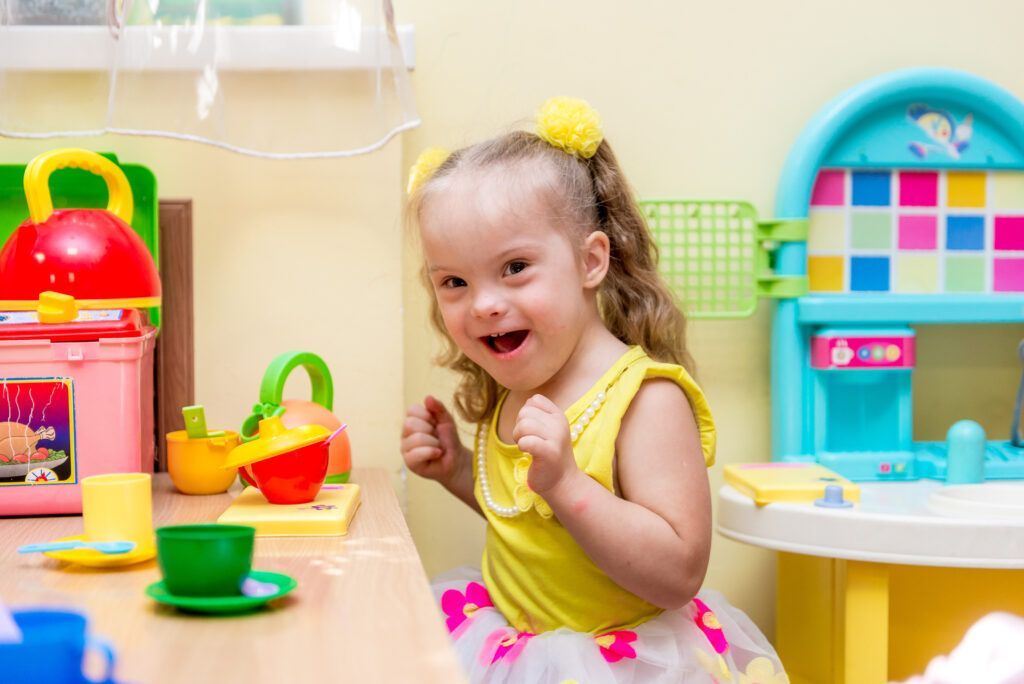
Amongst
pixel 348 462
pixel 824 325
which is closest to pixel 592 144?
pixel 348 462

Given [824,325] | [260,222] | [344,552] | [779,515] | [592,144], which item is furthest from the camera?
[824,325]

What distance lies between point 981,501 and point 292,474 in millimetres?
886

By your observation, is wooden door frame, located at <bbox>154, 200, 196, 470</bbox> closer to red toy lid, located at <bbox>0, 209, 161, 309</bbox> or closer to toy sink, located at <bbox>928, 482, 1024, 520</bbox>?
red toy lid, located at <bbox>0, 209, 161, 309</bbox>

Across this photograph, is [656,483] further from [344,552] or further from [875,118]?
[875,118]

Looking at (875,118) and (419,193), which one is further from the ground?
(875,118)

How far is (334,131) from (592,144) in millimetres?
361

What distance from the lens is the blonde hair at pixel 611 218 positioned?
45.9 inches

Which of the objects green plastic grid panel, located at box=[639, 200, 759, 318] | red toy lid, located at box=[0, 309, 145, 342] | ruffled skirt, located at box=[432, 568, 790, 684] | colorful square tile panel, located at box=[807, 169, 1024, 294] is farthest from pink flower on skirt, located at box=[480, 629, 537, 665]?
colorful square tile panel, located at box=[807, 169, 1024, 294]

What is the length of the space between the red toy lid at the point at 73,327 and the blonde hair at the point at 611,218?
0.31 meters

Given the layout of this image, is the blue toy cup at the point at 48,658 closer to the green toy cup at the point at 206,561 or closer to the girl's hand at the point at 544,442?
the green toy cup at the point at 206,561

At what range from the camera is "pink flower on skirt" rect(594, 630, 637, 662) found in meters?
1.08

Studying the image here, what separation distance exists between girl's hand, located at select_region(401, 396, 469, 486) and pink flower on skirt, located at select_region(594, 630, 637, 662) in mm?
293

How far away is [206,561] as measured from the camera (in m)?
0.72

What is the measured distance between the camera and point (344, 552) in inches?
35.7
